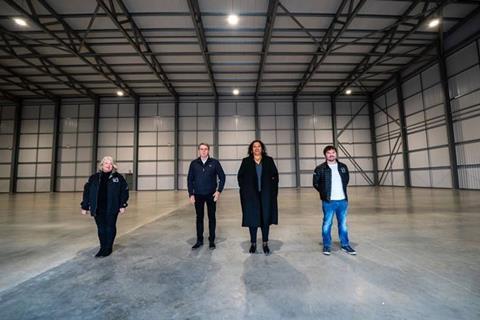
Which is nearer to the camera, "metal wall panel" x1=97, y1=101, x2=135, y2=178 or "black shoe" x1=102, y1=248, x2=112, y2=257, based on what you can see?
→ "black shoe" x1=102, y1=248, x2=112, y2=257

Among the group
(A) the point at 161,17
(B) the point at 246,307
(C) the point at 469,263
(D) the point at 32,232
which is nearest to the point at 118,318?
(B) the point at 246,307

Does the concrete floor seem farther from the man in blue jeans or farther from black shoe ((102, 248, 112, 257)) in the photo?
the man in blue jeans

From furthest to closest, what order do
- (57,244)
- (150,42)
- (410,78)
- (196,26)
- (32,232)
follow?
(410,78) < (150,42) < (196,26) < (32,232) < (57,244)

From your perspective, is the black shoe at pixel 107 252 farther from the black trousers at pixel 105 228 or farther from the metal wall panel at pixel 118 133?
the metal wall panel at pixel 118 133

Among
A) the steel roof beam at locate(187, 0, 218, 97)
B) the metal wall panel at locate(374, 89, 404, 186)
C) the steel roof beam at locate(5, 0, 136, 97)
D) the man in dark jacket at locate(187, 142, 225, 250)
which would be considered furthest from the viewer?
the metal wall panel at locate(374, 89, 404, 186)

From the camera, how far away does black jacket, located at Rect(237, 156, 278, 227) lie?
3.60 meters

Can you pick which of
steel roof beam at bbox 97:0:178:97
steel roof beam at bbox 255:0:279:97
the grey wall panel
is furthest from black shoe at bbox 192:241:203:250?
the grey wall panel

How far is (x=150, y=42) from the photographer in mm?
14094

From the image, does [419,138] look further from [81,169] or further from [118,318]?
[81,169]

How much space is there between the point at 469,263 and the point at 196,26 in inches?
503

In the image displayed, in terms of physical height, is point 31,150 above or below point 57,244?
above

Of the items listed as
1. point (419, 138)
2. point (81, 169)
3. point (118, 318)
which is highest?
point (419, 138)

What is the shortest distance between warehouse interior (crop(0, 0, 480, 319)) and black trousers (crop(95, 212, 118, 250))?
0.25 metres

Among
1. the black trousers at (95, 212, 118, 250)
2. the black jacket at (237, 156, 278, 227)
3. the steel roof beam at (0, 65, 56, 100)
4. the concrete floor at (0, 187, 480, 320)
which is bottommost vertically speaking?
the concrete floor at (0, 187, 480, 320)
